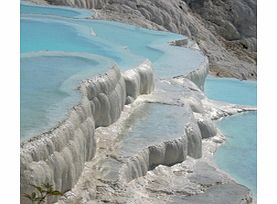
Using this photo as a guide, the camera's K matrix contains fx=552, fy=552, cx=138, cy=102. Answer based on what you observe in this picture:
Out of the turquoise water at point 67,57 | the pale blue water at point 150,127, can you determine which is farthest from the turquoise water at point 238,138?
the turquoise water at point 67,57

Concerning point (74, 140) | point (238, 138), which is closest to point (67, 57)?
point (74, 140)

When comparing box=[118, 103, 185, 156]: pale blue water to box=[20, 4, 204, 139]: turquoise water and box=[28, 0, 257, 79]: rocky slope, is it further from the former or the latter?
box=[28, 0, 257, 79]: rocky slope

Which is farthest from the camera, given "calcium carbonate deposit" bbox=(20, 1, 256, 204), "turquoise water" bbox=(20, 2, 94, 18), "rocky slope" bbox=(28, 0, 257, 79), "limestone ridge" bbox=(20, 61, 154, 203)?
"rocky slope" bbox=(28, 0, 257, 79)

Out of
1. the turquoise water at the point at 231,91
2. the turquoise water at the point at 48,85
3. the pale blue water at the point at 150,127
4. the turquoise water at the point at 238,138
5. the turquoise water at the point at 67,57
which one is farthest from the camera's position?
the turquoise water at the point at 231,91

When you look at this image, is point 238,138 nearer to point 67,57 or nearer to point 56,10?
point 67,57

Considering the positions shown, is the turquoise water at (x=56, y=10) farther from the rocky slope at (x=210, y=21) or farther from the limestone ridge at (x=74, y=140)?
the limestone ridge at (x=74, y=140)

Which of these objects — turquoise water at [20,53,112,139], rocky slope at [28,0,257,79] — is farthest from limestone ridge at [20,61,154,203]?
rocky slope at [28,0,257,79]
